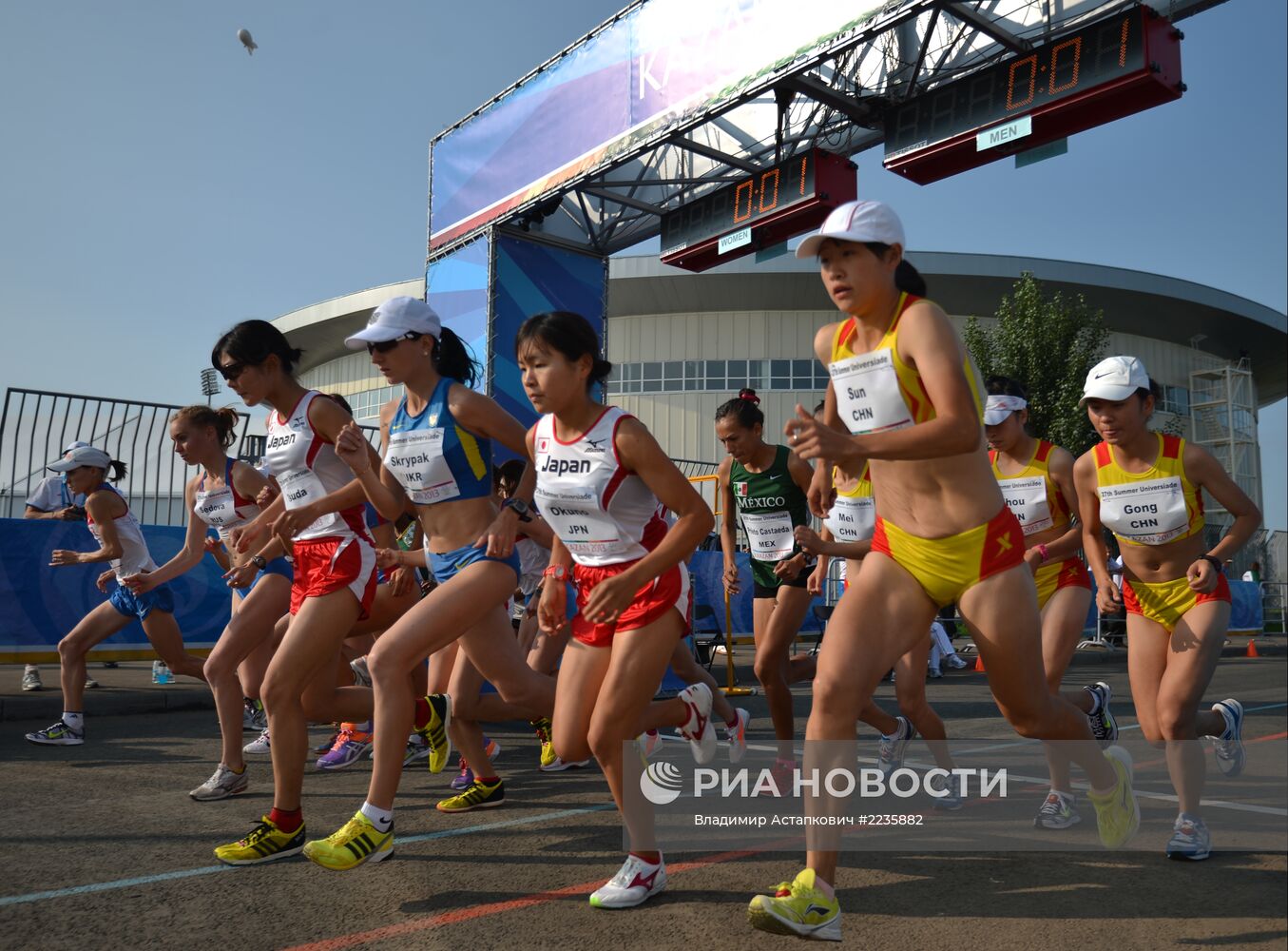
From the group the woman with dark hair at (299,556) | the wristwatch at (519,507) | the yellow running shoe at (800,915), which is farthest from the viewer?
the wristwatch at (519,507)

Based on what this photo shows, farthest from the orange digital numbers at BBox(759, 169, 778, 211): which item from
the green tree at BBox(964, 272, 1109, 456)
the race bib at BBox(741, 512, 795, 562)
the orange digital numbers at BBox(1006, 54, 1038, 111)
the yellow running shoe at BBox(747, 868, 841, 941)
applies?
the green tree at BBox(964, 272, 1109, 456)

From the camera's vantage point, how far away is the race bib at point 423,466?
4.46 metres

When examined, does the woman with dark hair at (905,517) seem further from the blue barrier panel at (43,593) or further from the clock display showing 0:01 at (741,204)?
the blue barrier panel at (43,593)

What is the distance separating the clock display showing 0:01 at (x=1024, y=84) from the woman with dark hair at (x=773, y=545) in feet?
17.5

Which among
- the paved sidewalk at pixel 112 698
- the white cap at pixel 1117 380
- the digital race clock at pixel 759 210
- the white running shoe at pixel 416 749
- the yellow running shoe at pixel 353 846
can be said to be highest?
the digital race clock at pixel 759 210

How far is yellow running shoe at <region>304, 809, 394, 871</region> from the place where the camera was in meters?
3.70

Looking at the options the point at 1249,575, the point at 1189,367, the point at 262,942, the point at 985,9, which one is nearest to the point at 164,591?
the point at 262,942

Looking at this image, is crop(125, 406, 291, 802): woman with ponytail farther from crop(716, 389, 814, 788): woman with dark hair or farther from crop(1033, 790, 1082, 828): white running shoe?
crop(1033, 790, 1082, 828): white running shoe

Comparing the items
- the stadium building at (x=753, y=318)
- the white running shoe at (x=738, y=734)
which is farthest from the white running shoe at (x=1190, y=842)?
the stadium building at (x=753, y=318)

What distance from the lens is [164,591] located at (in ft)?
25.1

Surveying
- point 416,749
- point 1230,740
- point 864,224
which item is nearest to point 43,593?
point 416,749

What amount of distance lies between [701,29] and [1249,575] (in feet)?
78.9

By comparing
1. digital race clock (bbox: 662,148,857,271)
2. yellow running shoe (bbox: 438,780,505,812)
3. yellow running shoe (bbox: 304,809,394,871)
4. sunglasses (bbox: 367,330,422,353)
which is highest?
digital race clock (bbox: 662,148,857,271)

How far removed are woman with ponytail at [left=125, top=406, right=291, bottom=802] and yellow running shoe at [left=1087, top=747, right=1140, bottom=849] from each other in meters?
3.79
